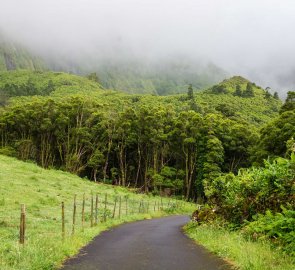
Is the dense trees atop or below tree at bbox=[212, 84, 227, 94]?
below

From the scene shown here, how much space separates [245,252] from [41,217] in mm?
15485

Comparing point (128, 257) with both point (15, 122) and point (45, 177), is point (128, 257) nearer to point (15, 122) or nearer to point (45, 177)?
point (45, 177)

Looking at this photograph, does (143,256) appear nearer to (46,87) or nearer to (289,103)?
(289,103)

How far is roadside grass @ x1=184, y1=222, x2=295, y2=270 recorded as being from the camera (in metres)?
10.2

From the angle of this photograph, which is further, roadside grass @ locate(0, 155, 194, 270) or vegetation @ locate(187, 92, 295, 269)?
vegetation @ locate(187, 92, 295, 269)

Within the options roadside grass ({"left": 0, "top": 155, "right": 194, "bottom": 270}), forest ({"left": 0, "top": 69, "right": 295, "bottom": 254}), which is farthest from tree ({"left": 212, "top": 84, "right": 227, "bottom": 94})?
roadside grass ({"left": 0, "top": 155, "right": 194, "bottom": 270})

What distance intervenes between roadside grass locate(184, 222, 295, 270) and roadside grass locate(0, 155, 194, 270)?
17.2 ft

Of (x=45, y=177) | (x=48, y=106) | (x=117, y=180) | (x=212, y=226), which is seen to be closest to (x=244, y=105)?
(x=117, y=180)

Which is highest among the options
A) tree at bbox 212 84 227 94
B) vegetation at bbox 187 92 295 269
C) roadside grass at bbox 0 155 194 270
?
tree at bbox 212 84 227 94

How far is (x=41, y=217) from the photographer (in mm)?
24172

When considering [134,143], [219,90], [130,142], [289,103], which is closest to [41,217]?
[289,103]

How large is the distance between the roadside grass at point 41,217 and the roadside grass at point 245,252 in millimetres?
5251

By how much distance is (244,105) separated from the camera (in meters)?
120

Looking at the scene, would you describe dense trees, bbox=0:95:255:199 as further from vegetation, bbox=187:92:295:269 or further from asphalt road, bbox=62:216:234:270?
asphalt road, bbox=62:216:234:270
